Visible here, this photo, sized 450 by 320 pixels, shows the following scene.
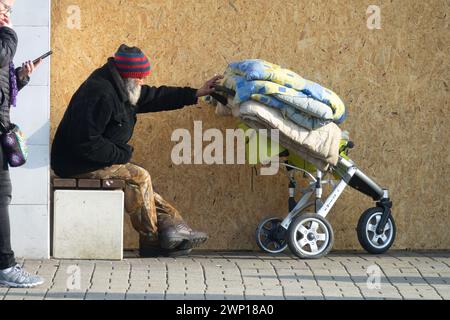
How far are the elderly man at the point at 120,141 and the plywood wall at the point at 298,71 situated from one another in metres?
0.55

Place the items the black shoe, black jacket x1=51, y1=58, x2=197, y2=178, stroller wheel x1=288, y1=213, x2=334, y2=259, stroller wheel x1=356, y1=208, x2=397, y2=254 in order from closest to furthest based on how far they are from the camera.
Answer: black jacket x1=51, y1=58, x2=197, y2=178
the black shoe
stroller wheel x1=288, y1=213, x2=334, y2=259
stroller wheel x1=356, y1=208, x2=397, y2=254

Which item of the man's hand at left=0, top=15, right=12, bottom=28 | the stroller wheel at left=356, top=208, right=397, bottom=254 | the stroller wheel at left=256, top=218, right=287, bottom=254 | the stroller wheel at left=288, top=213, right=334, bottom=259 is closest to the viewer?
the man's hand at left=0, top=15, right=12, bottom=28

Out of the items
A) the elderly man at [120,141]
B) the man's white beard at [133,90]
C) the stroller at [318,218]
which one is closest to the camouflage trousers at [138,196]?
the elderly man at [120,141]

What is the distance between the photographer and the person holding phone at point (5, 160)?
25.9ft

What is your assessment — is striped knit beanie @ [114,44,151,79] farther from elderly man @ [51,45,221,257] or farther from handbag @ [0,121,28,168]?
handbag @ [0,121,28,168]

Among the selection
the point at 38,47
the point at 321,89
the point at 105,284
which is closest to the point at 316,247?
the point at 321,89

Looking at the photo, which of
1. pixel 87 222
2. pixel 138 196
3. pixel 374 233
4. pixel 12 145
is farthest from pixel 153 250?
pixel 12 145

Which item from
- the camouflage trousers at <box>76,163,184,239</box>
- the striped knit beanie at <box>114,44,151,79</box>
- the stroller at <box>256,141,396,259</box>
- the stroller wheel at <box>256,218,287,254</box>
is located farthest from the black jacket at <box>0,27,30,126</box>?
the stroller wheel at <box>256,218,287,254</box>

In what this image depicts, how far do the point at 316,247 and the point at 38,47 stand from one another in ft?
8.96

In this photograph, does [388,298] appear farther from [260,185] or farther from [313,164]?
[260,185]

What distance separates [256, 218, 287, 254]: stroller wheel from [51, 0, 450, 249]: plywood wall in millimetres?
219

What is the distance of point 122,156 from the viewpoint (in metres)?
9.38

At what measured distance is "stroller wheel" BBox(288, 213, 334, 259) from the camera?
952cm

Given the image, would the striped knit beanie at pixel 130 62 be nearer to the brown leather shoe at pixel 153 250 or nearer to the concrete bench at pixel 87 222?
the concrete bench at pixel 87 222
